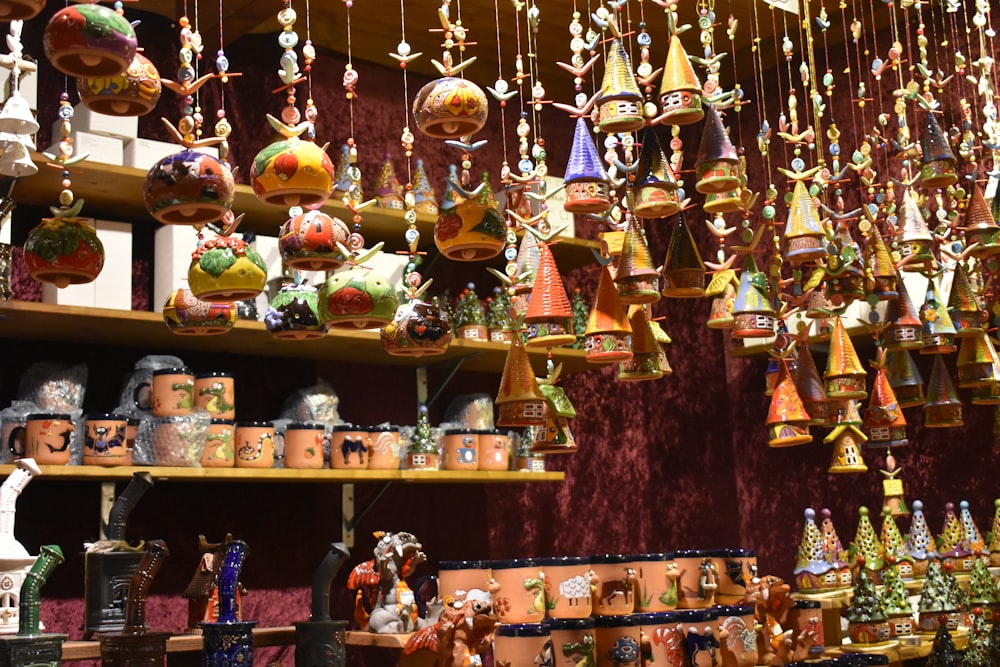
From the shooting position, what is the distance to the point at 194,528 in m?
3.37

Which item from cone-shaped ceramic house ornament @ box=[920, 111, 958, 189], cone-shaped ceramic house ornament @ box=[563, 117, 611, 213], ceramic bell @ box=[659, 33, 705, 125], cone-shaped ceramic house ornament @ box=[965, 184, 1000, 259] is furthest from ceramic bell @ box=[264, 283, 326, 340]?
cone-shaped ceramic house ornament @ box=[965, 184, 1000, 259]

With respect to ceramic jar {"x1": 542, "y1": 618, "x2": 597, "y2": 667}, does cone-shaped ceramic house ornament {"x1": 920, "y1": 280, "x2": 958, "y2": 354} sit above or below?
above

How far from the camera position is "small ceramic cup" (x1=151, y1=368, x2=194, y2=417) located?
3.01 m

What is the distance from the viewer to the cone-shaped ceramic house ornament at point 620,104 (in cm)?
249

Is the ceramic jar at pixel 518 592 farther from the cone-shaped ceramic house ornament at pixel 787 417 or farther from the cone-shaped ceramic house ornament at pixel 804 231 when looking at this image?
the cone-shaped ceramic house ornament at pixel 804 231

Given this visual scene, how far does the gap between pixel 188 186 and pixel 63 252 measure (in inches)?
12.9

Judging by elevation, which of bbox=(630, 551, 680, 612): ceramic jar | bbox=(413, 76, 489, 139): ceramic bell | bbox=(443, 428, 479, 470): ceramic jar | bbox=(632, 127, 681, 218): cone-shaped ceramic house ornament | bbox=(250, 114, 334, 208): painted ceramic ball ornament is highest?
bbox=(413, 76, 489, 139): ceramic bell

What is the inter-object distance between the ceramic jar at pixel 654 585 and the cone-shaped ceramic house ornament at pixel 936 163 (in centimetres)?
112

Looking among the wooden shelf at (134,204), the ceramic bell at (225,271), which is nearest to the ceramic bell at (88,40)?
the ceramic bell at (225,271)

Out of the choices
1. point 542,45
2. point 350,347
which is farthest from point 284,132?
point 542,45

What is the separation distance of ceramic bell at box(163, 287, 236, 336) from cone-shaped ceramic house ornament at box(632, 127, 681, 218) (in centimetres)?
84

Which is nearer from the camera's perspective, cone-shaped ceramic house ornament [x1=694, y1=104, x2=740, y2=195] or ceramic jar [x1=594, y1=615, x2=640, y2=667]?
cone-shaped ceramic house ornament [x1=694, y1=104, x2=740, y2=195]

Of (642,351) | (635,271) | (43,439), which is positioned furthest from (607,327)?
(43,439)

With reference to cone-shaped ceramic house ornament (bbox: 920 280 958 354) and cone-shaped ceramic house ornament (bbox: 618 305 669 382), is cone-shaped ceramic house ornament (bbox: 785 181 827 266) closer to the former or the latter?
cone-shaped ceramic house ornament (bbox: 618 305 669 382)
